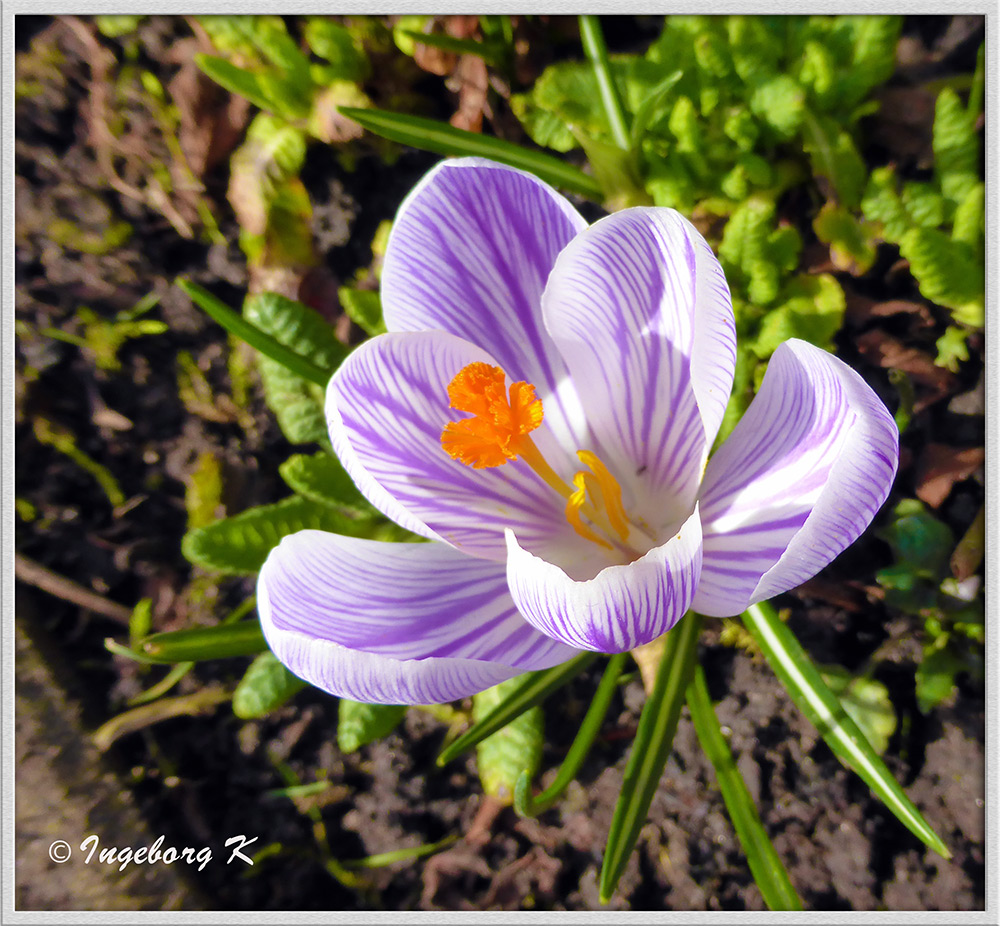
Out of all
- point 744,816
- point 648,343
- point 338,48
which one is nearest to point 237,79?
point 338,48

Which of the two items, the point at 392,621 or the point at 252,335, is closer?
the point at 392,621

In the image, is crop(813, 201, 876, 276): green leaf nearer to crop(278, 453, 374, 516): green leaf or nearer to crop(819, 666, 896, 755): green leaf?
crop(819, 666, 896, 755): green leaf

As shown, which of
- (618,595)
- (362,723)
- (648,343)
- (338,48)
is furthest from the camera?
(338,48)

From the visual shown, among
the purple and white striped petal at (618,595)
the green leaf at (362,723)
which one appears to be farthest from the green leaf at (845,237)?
the green leaf at (362,723)

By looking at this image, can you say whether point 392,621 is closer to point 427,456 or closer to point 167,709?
point 427,456

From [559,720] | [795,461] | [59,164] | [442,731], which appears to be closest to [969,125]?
[795,461]

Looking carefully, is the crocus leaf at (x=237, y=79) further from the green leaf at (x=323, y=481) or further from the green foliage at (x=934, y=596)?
the green foliage at (x=934, y=596)
